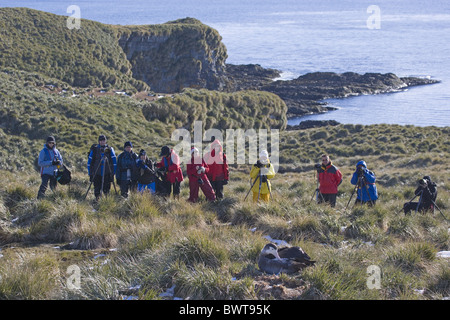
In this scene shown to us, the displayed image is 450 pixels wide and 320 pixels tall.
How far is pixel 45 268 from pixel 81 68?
43.0 m

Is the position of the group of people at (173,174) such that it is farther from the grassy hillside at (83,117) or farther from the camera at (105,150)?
the grassy hillside at (83,117)

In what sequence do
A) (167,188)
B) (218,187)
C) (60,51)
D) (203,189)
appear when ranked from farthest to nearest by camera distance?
(60,51), (218,187), (167,188), (203,189)

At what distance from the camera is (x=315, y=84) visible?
80562mm

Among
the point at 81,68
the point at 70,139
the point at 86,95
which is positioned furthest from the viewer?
the point at 81,68

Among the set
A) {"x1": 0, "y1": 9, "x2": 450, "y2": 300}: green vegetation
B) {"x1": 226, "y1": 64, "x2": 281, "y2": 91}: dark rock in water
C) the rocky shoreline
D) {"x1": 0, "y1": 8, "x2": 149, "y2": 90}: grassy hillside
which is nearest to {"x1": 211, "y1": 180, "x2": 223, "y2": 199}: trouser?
{"x1": 0, "y1": 9, "x2": 450, "y2": 300}: green vegetation

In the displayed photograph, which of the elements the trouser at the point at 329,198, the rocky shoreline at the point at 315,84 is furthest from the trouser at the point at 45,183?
the rocky shoreline at the point at 315,84

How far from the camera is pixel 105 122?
1142 inches

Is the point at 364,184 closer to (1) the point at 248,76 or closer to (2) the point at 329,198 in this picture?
(2) the point at 329,198

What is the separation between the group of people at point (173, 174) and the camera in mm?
9922

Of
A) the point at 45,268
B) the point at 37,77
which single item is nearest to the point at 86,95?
the point at 37,77

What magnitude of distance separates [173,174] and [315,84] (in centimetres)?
7398

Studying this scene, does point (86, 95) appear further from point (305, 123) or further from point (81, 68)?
point (305, 123)

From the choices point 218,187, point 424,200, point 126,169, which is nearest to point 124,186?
point 126,169

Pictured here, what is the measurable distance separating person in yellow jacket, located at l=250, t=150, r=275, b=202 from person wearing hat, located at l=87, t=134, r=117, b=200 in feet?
10.9
